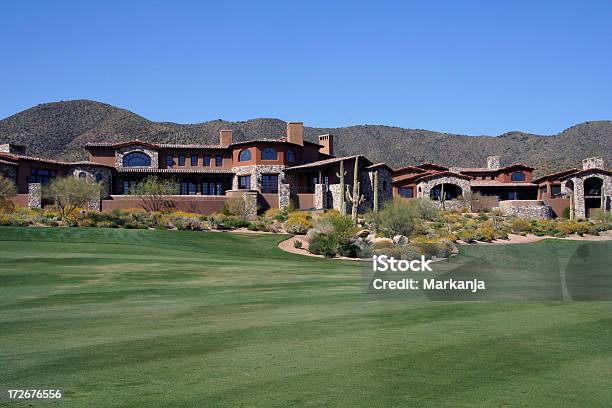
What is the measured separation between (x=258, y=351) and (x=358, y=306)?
5056 mm

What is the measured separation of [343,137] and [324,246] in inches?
4194

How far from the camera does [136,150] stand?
64750 millimetres

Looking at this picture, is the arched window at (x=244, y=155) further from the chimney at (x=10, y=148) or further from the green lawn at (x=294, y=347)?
the green lawn at (x=294, y=347)

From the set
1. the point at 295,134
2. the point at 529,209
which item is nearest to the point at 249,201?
the point at 295,134

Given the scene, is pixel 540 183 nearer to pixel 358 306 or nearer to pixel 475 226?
pixel 475 226

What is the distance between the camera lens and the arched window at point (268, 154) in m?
63.0

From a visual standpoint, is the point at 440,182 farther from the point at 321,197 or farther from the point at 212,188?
the point at 212,188

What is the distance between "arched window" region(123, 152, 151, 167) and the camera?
64500mm

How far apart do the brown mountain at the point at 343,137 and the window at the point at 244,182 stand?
140 ft

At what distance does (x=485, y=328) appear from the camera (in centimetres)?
1064

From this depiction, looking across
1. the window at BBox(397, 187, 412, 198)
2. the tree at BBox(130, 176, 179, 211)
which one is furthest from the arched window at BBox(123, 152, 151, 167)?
the window at BBox(397, 187, 412, 198)

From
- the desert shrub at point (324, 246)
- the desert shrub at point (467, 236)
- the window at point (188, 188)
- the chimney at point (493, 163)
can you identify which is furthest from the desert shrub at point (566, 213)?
the desert shrub at point (324, 246)

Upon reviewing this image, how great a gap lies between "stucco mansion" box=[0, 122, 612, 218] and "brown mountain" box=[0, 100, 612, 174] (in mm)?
33960

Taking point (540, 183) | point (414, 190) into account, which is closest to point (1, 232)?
point (414, 190)
